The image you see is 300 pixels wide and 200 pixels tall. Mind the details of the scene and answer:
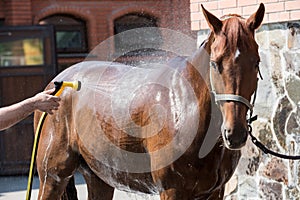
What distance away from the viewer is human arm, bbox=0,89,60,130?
3.40 meters

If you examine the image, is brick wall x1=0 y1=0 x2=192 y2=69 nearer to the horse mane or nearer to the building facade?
the building facade

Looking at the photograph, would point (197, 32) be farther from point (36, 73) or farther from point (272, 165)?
point (36, 73)

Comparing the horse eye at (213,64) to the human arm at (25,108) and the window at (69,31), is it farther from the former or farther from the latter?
the window at (69,31)

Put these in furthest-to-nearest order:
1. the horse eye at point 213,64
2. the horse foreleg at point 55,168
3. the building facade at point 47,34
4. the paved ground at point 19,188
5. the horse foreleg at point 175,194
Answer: the building facade at point 47,34 → the paved ground at point 19,188 → the horse foreleg at point 55,168 → the horse foreleg at point 175,194 → the horse eye at point 213,64

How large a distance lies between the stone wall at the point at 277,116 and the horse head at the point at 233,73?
219 cm

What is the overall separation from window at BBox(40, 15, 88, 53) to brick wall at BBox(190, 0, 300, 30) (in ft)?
23.9

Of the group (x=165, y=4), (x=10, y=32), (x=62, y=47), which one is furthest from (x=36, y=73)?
(x=165, y=4)

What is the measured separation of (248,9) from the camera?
5703mm

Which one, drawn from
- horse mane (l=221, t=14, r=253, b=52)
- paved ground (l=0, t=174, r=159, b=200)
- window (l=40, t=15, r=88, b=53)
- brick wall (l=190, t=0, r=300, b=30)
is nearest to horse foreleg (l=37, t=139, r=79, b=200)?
horse mane (l=221, t=14, r=253, b=52)

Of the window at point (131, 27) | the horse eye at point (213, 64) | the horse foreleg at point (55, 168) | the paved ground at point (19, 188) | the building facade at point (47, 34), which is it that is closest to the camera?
the horse eye at point (213, 64)

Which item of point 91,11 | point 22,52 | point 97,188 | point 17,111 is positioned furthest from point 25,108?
point 91,11

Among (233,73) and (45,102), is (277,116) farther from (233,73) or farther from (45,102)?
(45,102)

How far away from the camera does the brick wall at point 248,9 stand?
538cm

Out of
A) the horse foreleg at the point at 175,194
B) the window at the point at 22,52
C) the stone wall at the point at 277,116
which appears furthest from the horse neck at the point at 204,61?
the window at the point at 22,52
